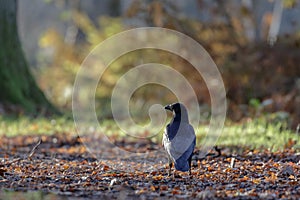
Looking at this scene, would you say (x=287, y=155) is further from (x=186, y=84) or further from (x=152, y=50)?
(x=152, y=50)

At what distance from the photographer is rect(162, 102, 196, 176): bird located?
7.34 meters

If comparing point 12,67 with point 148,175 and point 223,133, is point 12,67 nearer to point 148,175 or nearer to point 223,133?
point 223,133

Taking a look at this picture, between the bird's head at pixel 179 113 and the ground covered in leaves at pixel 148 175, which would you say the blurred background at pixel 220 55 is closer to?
the ground covered in leaves at pixel 148 175

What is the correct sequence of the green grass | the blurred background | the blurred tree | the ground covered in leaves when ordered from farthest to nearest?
the blurred background
the blurred tree
the green grass
the ground covered in leaves

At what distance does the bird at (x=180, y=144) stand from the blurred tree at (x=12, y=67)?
8460 millimetres

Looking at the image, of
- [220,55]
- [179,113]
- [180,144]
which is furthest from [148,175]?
[220,55]

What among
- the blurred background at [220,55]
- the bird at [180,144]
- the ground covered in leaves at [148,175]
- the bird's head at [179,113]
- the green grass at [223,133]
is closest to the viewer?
the ground covered in leaves at [148,175]

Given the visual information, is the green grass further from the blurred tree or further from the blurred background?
the blurred tree

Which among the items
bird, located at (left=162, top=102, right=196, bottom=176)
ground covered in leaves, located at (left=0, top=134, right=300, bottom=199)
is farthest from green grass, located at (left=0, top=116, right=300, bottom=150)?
bird, located at (left=162, top=102, right=196, bottom=176)

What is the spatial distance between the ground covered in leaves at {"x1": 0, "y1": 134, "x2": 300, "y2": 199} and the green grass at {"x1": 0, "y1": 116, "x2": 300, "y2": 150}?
781mm

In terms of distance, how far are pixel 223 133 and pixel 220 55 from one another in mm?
5283

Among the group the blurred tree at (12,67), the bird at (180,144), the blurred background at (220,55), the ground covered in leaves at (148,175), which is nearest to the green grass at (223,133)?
the ground covered in leaves at (148,175)

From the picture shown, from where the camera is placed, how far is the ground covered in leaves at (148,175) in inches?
258

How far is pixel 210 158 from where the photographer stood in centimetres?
914
